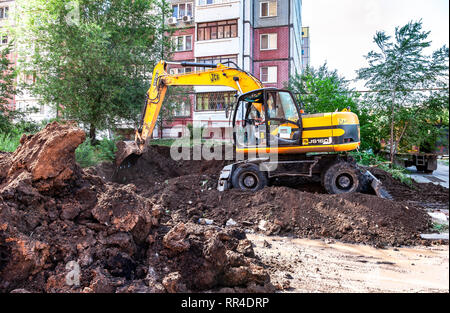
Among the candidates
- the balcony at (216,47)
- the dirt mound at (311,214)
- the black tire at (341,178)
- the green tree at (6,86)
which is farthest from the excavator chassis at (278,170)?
the balcony at (216,47)

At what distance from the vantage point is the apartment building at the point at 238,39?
1938 cm

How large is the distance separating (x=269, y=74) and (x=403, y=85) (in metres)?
11.2

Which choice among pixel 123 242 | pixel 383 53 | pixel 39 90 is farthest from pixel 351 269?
pixel 39 90

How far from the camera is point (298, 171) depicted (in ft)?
23.2

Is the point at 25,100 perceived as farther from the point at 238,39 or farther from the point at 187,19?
the point at 238,39

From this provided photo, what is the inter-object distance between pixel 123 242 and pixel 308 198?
4000mm

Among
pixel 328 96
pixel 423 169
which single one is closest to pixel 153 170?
pixel 328 96

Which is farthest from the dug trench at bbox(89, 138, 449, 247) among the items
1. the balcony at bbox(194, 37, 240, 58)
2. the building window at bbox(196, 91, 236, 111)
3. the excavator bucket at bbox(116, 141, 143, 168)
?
the balcony at bbox(194, 37, 240, 58)

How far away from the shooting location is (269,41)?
20.2 metres

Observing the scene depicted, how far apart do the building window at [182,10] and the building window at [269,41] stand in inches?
209

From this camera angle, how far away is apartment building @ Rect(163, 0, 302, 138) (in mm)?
19375

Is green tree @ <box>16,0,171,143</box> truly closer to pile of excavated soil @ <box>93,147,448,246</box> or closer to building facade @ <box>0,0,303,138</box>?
pile of excavated soil @ <box>93,147,448,246</box>

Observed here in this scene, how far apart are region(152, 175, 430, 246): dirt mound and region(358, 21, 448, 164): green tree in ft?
17.5
